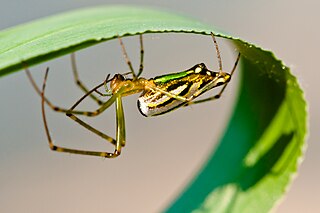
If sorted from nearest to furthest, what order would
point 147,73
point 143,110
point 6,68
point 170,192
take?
point 6,68, point 143,110, point 170,192, point 147,73

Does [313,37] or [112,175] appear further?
[313,37]

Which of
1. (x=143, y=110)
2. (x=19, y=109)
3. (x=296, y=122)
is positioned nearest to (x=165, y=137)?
(x=19, y=109)

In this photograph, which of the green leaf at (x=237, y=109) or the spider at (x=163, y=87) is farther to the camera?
the spider at (x=163, y=87)

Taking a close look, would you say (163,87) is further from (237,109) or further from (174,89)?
(237,109)

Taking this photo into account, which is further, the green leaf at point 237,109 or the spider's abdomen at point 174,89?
the spider's abdomen at point 174,89

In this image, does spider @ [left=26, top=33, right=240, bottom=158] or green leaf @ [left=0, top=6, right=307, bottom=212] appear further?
spider @ [left=26, top=33, right=240, bottom=158]

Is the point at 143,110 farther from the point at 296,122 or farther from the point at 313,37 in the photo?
the point at 313,37

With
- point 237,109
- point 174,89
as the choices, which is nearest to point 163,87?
point 174,89

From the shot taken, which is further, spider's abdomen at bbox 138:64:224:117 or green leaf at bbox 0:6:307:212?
spider's abdomen at bbox 138:64:224:117
